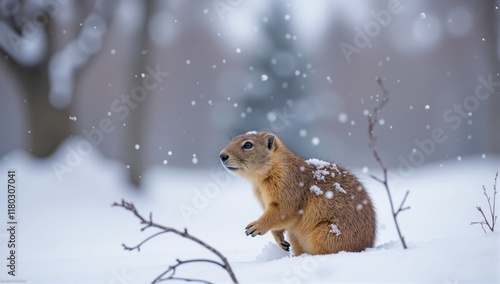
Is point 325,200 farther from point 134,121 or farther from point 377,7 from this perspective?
point 377,7

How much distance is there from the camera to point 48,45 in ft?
34.7

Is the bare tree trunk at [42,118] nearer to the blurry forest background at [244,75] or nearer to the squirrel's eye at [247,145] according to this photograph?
the blurry forest background at [244,75]

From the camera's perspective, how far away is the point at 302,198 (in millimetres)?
3465

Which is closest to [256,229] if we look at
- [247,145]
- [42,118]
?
[247,145]

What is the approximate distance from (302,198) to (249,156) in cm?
48

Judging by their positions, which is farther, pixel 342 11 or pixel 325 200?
pixel 342 11

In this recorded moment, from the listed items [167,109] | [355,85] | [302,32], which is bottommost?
[167,109]

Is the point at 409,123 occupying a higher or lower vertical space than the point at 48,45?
lower

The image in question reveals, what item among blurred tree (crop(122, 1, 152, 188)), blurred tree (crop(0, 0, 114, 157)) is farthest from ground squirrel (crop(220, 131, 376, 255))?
blurred tree (crop(0, 0, 114, 157))

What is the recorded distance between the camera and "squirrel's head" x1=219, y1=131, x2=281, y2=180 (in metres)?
3.60

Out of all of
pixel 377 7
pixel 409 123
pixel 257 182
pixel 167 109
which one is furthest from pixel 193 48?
pixel 257 182

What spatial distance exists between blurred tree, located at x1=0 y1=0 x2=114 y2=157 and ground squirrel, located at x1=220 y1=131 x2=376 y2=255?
782 cm

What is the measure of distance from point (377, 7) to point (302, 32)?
246 centimetres

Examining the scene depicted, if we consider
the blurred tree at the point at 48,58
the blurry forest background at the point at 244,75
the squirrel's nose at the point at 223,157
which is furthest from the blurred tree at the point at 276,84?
the squirrel's nose at the point at 223,157
